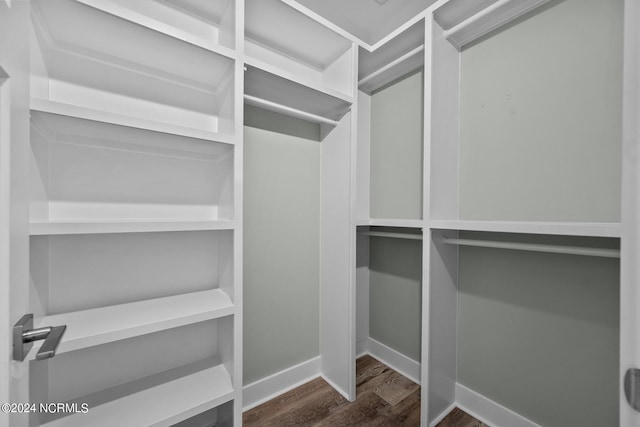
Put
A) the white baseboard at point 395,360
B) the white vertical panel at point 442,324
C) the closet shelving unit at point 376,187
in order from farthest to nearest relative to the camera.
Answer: the white baseboard at point 395,360, the closet shelving unit at point 376,187, the white vertical panel at point 442,324

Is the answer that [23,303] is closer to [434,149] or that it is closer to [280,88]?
[280,88]

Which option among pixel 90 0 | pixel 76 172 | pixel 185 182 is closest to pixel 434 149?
pixel 185 182

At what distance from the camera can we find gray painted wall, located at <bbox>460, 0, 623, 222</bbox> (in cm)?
104

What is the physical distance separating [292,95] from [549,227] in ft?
4.57

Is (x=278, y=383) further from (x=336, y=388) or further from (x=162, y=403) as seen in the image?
(x=162, y=403)

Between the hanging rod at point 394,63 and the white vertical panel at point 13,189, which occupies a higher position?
the hanging rod at point 394,63

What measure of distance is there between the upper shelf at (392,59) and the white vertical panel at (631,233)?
1058mm

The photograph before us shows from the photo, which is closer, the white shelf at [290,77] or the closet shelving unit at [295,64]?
the white shelf at [290,77]

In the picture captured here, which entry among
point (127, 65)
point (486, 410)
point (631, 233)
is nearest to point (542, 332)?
point (486, 410)

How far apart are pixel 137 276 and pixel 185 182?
1.61 ft

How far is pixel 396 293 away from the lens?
1.90 meters

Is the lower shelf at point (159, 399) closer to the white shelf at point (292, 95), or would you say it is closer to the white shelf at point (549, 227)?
the white shelf at point (549, 227)

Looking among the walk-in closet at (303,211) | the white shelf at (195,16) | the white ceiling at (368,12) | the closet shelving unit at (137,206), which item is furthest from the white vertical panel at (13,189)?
the white ceiling at (368,12)

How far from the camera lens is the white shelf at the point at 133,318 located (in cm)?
87
